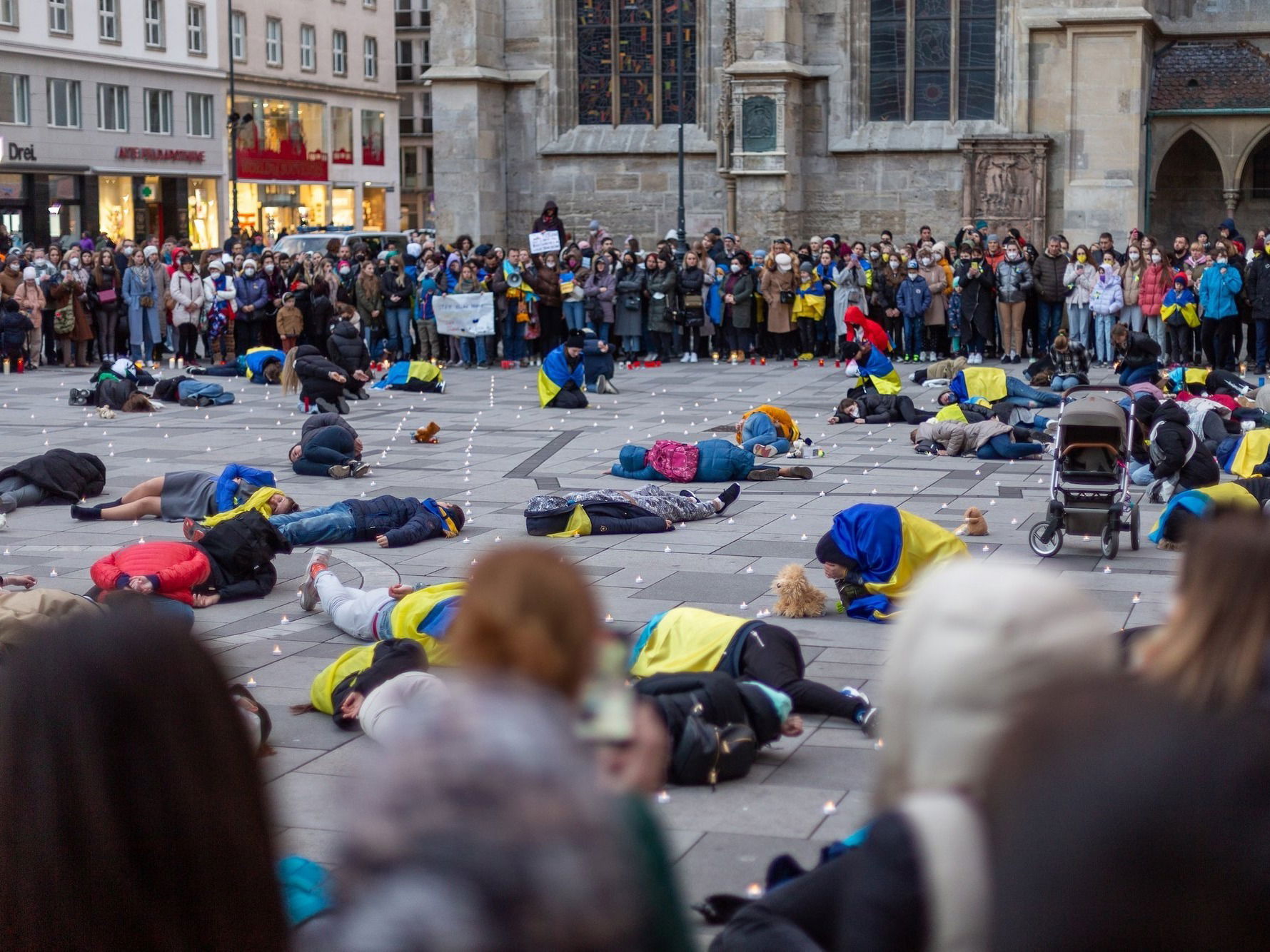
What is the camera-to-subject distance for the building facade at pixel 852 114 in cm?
2739

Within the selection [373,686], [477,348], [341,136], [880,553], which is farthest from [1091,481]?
[341,136]

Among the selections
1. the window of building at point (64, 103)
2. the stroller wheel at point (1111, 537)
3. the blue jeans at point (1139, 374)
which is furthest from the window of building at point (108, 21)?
the stroller wheel at point (1111, 537)

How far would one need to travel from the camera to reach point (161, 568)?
363 inches

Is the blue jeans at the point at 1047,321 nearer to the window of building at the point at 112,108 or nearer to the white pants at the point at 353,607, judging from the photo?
the white pants at the point at 353,607

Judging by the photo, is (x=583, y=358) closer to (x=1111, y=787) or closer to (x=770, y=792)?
(x=770, y=792)

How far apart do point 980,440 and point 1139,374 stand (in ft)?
6.88

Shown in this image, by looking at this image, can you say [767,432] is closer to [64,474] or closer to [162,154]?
[64,474]

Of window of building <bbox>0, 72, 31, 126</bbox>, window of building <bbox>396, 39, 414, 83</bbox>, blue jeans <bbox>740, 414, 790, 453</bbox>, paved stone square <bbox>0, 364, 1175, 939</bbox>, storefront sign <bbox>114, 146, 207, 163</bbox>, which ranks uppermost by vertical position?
window of building <bbox>396, 39, 414, 83</bbox>

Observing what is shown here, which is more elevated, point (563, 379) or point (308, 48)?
point (308, 48)

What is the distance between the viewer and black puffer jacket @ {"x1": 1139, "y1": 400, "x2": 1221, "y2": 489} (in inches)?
468

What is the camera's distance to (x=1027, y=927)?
1745 mm

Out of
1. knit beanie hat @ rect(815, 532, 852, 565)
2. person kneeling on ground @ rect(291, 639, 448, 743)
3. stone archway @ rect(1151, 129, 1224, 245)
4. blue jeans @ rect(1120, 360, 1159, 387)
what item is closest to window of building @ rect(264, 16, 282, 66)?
stone archway @ rect(1151, 129, 1224, 245)

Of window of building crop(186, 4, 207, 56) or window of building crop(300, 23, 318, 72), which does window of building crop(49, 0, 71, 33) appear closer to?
window of building crop(186, 4, 207, 56)

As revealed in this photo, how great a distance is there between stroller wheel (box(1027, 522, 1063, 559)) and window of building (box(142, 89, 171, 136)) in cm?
4465
